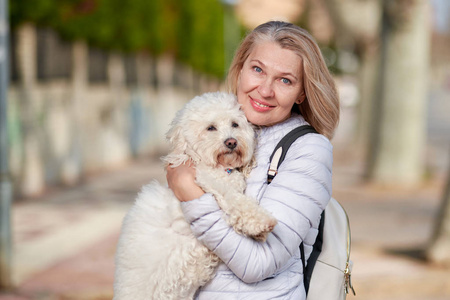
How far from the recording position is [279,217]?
2.14 metres

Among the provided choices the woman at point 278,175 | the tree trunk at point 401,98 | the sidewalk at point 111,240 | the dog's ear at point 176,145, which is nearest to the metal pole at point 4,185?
the sidewalk at point 111,240

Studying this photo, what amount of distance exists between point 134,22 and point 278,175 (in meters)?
15.9

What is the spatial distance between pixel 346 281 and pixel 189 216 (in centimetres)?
67

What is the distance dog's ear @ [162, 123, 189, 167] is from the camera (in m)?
2.46

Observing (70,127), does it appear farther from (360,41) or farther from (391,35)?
(360,41)

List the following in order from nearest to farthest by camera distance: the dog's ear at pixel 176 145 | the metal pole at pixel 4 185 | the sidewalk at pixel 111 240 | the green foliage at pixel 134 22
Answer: the dog's ear at pixel 176 145 → the sidewalk at pixel 111 240 → the metal pole at pixel 4 185 → the green foliage at pixel 134 22

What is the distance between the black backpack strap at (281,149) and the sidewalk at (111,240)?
390 cm

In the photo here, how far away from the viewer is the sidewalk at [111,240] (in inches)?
240

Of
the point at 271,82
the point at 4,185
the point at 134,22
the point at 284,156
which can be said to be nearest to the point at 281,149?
the point at 284,156

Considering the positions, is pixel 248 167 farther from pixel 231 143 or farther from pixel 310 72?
pixel 310 72

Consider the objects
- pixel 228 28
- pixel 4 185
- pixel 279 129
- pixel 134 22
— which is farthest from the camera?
pixel 228 28

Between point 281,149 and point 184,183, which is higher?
point 281,149

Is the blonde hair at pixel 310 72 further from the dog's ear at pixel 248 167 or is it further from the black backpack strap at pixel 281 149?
the dog's ear at pixel 248 167

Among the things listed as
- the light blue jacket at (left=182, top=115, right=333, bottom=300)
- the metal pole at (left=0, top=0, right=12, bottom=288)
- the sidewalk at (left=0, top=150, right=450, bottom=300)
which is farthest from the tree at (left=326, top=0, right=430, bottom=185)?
the light blue jacket at (left=182, top=115, right=333, bottom=300)
